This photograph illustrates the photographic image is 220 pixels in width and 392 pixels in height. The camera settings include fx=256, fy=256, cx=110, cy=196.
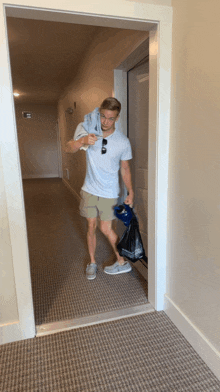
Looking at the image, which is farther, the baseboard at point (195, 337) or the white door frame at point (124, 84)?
the white door frame at point (124, 84)

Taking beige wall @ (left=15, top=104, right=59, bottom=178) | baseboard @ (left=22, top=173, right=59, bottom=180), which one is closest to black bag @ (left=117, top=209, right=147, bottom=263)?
beige wall @ (left=15, top=104, right=59, bottom=178)

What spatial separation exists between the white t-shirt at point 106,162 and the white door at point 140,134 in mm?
310

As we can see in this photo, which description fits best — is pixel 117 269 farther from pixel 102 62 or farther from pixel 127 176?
pixel 102 62

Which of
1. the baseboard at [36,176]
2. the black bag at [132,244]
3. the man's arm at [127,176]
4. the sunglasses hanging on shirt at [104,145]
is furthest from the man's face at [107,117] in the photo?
the baseboard at [36,176]

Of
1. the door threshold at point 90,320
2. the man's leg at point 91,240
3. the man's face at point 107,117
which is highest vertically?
the man's face at point 107,117

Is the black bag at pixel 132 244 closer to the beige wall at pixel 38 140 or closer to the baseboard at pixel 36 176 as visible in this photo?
the beige wall at pixel 38 140

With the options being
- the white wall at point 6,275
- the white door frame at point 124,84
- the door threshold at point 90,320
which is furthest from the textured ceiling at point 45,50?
the door threshold at point 90,320

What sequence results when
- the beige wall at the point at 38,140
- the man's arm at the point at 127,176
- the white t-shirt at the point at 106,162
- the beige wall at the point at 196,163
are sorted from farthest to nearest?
the beige wall at the point at 38,140
the man's arm at the point at 127,176
the white t-shirt at the point at 106,162
the beige wall at the point at 196,163

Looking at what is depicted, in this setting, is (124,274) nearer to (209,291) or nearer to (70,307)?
(70,307)

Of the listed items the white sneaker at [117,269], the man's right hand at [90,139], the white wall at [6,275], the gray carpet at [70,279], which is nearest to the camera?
the white wall at [6,275]

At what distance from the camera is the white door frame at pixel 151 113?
1370mm

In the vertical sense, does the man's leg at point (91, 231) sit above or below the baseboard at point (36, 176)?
above

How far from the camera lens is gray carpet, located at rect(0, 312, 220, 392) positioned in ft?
4.34

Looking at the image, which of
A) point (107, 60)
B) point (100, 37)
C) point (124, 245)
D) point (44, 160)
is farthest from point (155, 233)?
point (44, 160)
